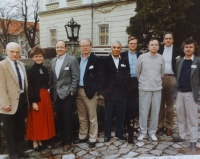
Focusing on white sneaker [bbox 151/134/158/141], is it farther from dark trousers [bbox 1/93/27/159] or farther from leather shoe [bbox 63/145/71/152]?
dark trousers [bbox 1/93/27/159]

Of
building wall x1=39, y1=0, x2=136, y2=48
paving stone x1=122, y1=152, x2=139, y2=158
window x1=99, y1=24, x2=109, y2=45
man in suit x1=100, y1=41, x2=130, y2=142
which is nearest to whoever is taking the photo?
paving stone x1=122, y1=152, x2=139, y2=158

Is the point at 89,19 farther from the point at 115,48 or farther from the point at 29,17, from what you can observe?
the point at 115,48

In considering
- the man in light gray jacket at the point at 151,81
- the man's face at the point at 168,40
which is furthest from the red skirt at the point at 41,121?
the man's face at the point at 168,40

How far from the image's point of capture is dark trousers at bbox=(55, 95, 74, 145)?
1944 millimetres

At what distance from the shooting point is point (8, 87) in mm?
1653

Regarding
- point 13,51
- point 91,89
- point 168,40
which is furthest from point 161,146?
point 13,51

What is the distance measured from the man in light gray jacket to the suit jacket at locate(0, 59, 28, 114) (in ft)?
4.16

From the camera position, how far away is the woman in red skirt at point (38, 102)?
1.83 metres

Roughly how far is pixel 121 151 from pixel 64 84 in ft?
2.86

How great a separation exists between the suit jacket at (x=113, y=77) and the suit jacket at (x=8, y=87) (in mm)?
852

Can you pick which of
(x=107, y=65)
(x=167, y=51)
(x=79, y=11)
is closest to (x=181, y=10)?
(x=167, y=51)

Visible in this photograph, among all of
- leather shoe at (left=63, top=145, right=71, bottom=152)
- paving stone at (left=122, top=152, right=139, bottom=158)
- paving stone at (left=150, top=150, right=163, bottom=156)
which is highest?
paving stone at (left=150, top=150, right=163, bottom=156)

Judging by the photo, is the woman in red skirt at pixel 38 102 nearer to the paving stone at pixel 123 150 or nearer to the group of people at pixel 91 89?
the group of people at pixel 91 89

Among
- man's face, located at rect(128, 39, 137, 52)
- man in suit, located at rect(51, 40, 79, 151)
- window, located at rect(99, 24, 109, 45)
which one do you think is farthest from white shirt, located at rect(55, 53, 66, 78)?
window, located at rect(99, 24, 109, 45)
